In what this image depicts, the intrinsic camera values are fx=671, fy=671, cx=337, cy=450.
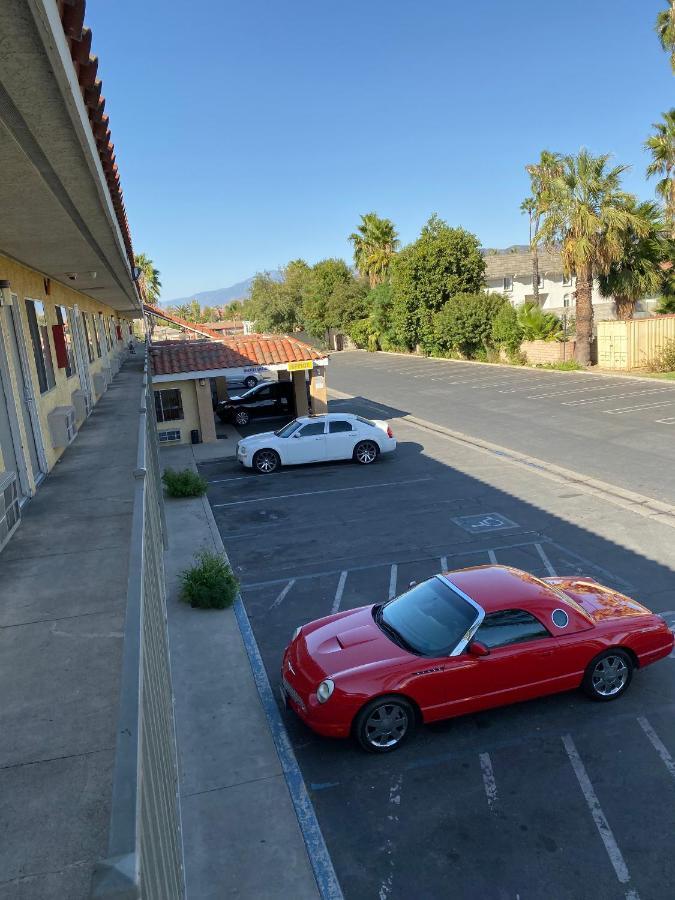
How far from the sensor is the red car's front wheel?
604 centimetres

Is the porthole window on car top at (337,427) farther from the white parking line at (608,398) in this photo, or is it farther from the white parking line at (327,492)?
the white parking line at (608,398)

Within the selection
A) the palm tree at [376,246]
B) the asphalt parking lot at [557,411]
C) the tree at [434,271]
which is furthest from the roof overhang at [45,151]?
the palm tree at [376,246]

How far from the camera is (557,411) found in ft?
82.9

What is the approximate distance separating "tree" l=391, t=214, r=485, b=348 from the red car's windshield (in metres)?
43.6

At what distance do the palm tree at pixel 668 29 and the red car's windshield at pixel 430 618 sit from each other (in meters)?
38.7

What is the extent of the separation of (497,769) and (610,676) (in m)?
1.78

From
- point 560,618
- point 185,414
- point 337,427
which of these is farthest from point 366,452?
point 560,618

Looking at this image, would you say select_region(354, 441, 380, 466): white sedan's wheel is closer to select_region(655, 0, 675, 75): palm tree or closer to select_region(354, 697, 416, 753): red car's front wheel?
select_region(354, 697, 416, 753): red car's front wheel

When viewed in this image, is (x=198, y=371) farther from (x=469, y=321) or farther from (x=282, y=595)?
(x=469, y=321)

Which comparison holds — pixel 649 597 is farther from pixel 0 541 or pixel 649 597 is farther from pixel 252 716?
pixel 0 541

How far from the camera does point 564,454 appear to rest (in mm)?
18625

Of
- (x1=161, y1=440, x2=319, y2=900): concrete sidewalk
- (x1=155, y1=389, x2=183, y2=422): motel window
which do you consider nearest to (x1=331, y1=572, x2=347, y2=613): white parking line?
(x1=161, y1=440, x2=319, y2=900): concrete sidewalk

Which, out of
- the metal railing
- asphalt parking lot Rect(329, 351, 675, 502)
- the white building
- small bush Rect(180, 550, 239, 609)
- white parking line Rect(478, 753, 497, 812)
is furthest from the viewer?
the white building

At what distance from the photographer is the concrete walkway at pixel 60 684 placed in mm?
2922
